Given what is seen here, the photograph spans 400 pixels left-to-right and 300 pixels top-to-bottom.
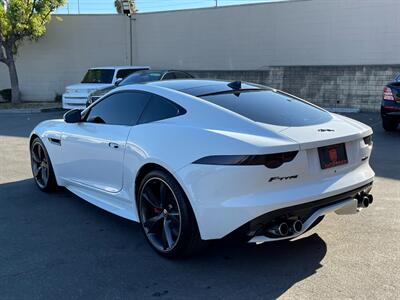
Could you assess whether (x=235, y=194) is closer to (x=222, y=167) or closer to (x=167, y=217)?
(x=222, y=167)

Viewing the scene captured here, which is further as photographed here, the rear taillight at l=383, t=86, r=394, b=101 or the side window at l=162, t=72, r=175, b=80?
the side window at l=162, t=72, r=175, b=80

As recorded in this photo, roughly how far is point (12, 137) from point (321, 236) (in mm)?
9064

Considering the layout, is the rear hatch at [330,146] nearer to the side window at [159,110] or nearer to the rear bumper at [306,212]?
the rear bumper at [306,212]

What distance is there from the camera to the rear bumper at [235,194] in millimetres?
3393

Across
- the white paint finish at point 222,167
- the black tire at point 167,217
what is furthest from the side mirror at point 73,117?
the black tire at point 167,217

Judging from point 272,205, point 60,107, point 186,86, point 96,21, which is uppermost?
point 96,21

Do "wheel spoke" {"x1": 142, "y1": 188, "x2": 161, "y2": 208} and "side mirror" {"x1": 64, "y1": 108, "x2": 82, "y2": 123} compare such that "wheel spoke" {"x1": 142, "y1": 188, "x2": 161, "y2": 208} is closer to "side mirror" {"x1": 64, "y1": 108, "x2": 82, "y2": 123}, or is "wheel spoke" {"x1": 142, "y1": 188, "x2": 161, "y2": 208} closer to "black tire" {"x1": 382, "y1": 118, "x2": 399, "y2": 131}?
"side mirror" {"x1": 64, "y1": 108, "x2": 82, "y2": 123}

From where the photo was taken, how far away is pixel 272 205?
3387 millimetres

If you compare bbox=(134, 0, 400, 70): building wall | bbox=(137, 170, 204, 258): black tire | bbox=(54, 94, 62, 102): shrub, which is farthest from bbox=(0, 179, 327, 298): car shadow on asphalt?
bbox=(54, 94, 62, 102): shrub

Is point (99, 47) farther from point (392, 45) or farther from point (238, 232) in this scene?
point (238, 232)

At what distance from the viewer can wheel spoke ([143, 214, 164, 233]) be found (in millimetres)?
4096

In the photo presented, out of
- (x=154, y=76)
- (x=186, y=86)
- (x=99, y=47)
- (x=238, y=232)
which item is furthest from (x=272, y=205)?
(x=99, y=47)

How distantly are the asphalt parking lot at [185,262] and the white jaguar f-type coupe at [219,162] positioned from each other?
279 millimetres

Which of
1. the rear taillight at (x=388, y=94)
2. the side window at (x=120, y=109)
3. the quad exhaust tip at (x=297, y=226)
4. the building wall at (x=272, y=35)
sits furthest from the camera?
the building wall at (x=272, y=35)
